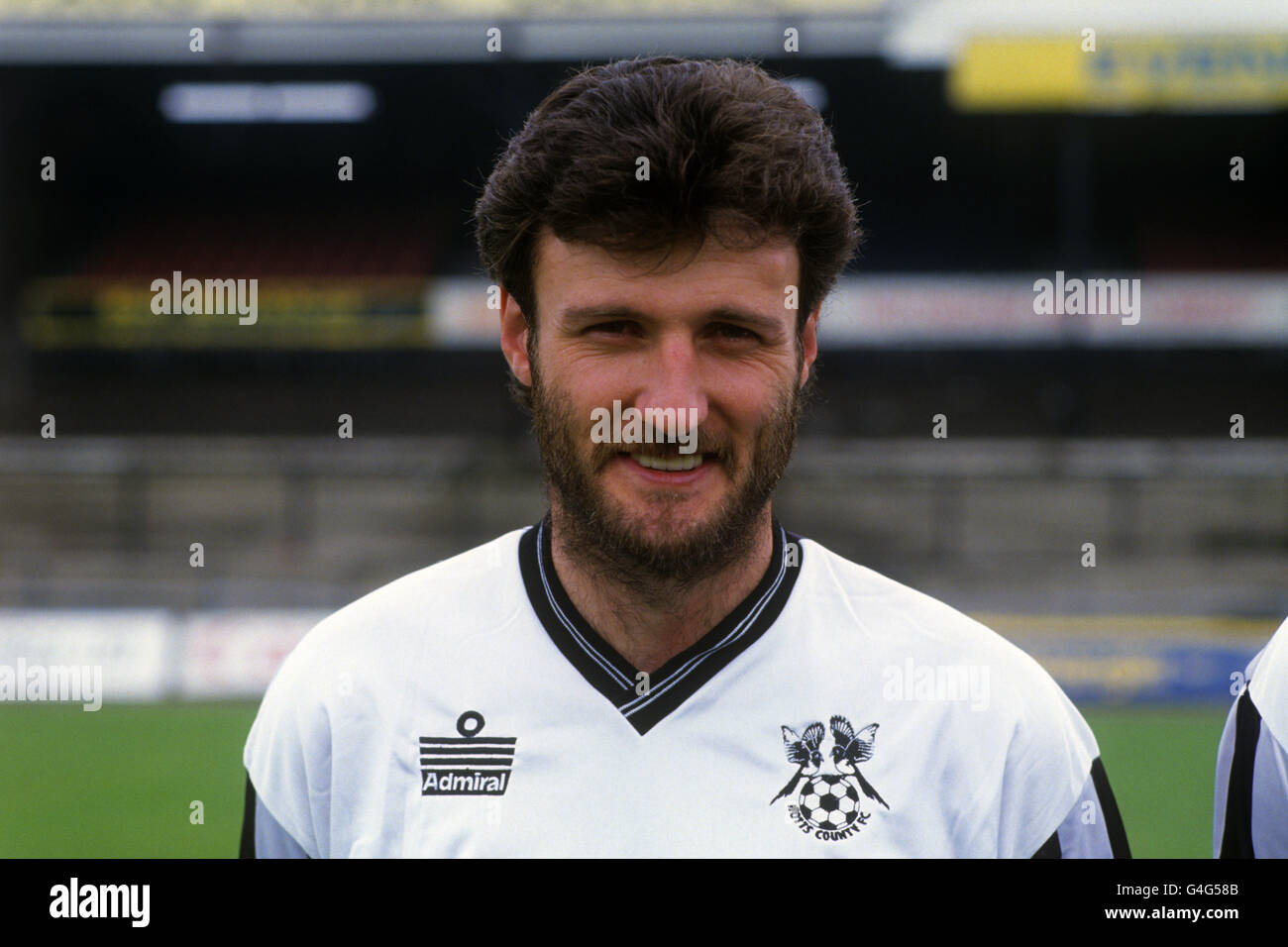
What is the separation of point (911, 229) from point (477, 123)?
495 cm

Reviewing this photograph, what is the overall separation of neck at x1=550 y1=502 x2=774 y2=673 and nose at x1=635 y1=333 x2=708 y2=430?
22cm

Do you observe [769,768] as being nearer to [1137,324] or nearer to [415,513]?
[415,513]

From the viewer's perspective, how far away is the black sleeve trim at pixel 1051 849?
4.81ft

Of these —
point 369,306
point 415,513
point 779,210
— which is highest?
point 369,306

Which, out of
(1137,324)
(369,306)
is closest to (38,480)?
(369,306)

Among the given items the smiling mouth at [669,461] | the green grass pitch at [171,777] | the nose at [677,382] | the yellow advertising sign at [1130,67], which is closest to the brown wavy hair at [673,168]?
the nose at [677,382]

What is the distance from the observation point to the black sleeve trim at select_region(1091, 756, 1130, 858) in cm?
150

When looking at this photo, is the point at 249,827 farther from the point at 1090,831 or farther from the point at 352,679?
the point at 1090,831

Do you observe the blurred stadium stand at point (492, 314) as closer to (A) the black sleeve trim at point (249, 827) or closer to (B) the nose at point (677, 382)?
(A) the black sleeve trim at point (249, 827)

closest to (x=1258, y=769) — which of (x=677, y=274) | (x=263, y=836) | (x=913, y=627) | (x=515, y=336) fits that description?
(x=913, y=627)

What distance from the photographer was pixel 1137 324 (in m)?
12.8

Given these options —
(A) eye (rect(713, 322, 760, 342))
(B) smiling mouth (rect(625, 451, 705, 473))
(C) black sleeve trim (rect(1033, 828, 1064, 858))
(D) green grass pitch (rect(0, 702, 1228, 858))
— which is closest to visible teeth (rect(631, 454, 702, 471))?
(B) smiling mouth (rect(625, 451, 705, 473))

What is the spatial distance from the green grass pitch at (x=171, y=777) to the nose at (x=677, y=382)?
3.61 m

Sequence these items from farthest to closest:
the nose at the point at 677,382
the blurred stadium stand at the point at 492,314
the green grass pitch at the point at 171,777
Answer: the blurred stadium stand at the point at 492,314, the green grass pitch at the point at 171,777, the nose at the point at 677,382
